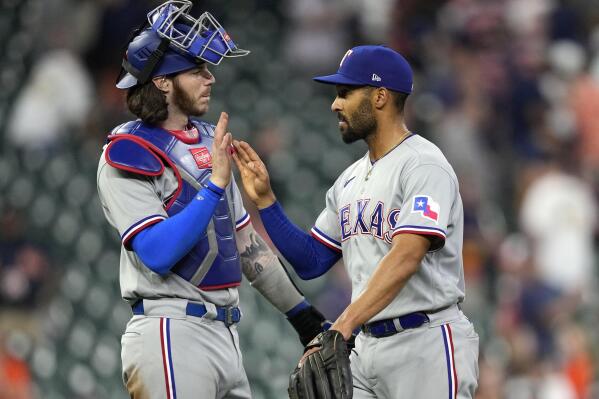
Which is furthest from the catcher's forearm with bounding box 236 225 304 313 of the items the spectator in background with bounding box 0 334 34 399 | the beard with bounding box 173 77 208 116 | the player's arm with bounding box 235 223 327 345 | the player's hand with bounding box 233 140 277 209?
the spectator in background with bounding box 0 334 34 399

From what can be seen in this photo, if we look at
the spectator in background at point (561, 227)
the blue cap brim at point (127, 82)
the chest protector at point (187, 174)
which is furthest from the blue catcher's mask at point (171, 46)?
the spectator in background at point (561, 227)

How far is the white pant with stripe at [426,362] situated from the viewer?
3852mm

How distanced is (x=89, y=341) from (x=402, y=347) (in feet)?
13.6

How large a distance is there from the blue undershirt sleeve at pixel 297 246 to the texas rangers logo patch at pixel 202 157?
1.30 feet

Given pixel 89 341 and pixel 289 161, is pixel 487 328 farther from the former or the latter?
pixel 89 341

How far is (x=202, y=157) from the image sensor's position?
387 centimetres

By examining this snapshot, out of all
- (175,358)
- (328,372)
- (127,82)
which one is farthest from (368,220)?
(127,82)

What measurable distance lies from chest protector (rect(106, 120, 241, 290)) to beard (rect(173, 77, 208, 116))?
0.29 feet

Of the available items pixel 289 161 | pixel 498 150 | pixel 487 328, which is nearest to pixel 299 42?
pixel 289 161

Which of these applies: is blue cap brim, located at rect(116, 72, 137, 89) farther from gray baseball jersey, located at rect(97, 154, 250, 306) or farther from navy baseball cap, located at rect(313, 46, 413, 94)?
navy baseball cap, located at rect(313, 46, 413, 94)

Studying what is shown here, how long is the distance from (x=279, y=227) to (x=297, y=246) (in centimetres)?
10

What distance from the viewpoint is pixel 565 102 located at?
28.1 feet

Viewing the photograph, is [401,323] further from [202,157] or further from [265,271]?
[202,157]

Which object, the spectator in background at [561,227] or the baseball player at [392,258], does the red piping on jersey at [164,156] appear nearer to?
the baseball player at [392,258]
